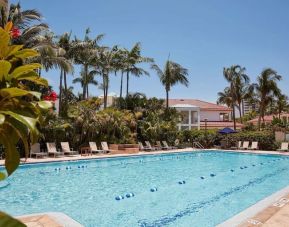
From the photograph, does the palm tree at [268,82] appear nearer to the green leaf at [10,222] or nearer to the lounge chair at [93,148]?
the lounge chair at [93,148]

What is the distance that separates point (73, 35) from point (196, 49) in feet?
33.8

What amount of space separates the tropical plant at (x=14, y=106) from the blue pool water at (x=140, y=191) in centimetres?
649

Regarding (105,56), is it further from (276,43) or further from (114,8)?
(276,43)

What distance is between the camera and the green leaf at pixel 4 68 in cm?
134

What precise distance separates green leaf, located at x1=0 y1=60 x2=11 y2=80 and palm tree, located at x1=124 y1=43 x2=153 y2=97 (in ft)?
95.3

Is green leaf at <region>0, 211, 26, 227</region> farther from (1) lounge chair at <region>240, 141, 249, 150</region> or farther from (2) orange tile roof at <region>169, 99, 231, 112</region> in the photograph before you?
(2) orange tile roof at <region>169, 99, 231, 112</region>

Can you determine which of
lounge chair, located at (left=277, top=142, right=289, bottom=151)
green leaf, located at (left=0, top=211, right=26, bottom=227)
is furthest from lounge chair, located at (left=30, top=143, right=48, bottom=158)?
green leaf, located at (left=0, top=211, right=26, bottom=227)

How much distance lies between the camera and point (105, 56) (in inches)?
1169

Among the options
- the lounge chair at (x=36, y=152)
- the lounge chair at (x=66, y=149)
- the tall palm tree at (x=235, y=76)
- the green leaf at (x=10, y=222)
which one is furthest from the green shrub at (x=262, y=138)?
the green leaf at (x=10, y=222)

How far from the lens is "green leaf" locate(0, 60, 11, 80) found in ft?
4.40

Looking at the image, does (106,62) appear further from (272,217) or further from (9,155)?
(9,155)

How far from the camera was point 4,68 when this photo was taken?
53.5 inches

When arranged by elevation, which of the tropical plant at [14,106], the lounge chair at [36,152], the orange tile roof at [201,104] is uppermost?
the orange tile roof at [201,104]

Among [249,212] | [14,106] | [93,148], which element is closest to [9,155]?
[14,106]
